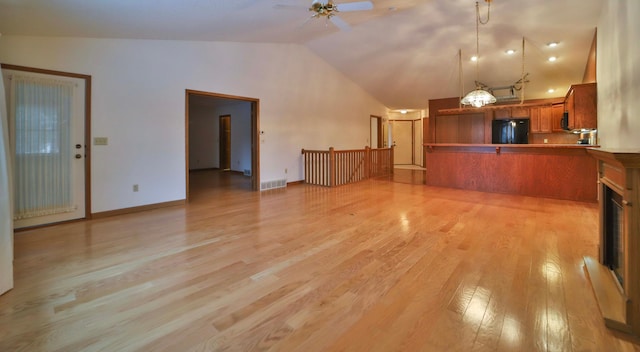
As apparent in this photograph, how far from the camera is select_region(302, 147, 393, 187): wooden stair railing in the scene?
668 cm

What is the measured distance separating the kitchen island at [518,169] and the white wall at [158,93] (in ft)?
→ 11.2

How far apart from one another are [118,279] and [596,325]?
3116mm

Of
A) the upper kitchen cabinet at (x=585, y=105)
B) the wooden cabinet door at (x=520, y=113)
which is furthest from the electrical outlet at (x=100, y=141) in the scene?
the wooden cabinet door at (x=520, y=113)

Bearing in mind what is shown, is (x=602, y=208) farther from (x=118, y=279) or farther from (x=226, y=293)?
(x=118, y=279)

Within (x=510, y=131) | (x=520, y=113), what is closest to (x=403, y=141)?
(x=510, y=131)

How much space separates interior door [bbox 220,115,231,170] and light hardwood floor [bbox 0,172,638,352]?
6655 mm

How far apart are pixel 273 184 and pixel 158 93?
111 inches

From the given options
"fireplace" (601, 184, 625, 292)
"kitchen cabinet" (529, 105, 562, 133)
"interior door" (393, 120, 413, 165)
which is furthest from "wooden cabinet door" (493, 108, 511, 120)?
"fireplace" (601, 184, 625, 292)

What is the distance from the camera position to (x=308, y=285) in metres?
2.09

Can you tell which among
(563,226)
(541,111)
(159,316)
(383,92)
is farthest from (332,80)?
(159,316)

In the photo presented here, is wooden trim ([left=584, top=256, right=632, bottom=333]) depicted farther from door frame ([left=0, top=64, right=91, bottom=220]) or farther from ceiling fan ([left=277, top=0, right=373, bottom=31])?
door frame ([left=0, top=64, right=91, bottom=220])

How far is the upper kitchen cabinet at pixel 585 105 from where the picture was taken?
184 inches

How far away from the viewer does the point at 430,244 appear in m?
2.90

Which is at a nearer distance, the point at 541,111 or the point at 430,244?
the point at 430,244
